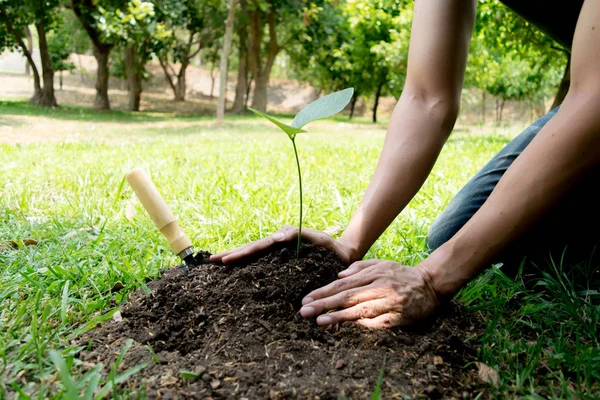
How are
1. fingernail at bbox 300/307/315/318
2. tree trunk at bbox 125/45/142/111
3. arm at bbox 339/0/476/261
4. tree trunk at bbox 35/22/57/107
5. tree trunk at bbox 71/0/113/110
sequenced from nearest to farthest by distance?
fingernail at bbox 300/307/315/318, arm at bbox 339/0/476/261, tree trunk at bbox 71/0/113/110, tree trunk at bbox 35/22/57/107, tree trunk at bbox 125/45/142/111

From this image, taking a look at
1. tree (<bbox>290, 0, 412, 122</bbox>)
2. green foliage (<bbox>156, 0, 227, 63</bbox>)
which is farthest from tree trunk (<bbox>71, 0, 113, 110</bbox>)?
tree (<bbox>290, 0, 412, 122</bbox>)

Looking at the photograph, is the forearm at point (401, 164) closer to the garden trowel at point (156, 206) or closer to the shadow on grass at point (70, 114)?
the garden trowel at point (156, 206)

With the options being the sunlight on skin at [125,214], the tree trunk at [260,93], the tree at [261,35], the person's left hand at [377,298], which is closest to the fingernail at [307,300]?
the person's left hand at [377,298]

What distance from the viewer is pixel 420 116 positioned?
6.06 ft

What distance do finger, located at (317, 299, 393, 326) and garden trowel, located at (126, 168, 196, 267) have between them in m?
0.55

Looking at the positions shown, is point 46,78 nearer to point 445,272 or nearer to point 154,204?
point 154,204

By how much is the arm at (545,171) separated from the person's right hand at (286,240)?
1.20 ft

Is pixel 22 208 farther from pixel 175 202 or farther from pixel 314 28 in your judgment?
pixel 314 28

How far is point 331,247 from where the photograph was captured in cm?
169

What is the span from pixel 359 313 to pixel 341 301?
60mm

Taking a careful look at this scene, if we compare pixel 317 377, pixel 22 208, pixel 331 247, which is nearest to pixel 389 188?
pixel 331 247

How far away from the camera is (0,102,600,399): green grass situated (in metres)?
1.29

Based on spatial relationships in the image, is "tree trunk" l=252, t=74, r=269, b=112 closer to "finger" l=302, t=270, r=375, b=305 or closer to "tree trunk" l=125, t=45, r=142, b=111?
"tree trunk" l=125, t=45, r=142, b=111

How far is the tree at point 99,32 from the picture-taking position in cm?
1157
